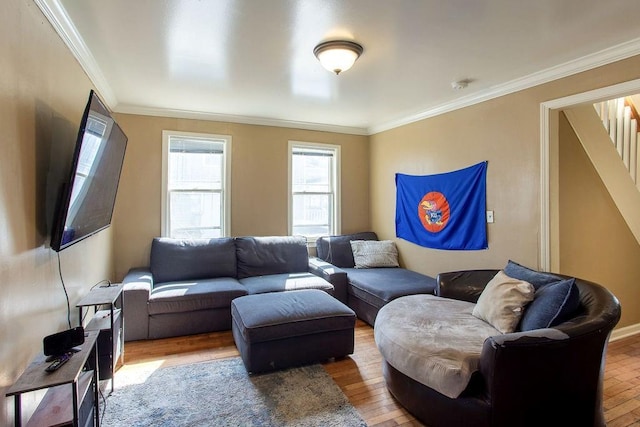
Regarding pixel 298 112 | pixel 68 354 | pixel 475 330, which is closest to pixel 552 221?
pixel 475 330

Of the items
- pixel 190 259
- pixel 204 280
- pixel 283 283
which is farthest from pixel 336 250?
pixel 190 259

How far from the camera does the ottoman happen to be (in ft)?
8.95

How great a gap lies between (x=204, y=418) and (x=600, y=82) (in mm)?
3603

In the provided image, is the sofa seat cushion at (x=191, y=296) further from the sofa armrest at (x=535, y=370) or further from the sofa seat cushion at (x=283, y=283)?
the sofa armrest at (x=535, y=370)

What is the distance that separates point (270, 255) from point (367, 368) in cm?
198

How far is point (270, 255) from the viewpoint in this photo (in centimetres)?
441

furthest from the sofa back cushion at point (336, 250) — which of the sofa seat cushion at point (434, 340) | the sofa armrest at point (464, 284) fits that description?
the sofa seat cushion at point (434, 340)

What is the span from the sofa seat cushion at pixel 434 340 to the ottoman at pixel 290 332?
0.44 metres

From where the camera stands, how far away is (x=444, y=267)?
4.04 m

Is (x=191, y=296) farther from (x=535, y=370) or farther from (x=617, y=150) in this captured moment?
(x=617, y=150)

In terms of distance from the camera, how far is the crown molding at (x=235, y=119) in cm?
413

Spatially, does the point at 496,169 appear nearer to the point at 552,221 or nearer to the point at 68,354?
the point at 552,221

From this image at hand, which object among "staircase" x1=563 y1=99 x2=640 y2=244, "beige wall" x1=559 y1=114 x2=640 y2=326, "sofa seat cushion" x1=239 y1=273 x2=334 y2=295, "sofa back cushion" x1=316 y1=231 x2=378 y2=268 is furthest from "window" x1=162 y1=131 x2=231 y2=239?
"staircase" x1=563 y1=99 x2=640 y2=244

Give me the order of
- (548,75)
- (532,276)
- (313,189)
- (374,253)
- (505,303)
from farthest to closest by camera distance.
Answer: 1. (313,189)
2. (374,253)
3. (548,75)
4. (532,276)
5. (505,303)
